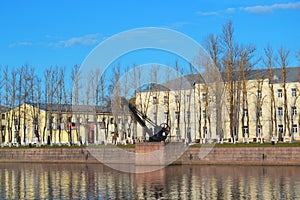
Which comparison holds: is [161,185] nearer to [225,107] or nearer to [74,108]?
[225,107]

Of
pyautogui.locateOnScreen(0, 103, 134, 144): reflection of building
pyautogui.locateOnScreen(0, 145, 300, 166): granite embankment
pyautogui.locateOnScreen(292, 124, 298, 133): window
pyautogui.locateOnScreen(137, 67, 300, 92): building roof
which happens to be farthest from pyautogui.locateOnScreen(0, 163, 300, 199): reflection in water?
pyautogui.locateOnScreen(292, 124, 298, 133): window

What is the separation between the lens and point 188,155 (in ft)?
177

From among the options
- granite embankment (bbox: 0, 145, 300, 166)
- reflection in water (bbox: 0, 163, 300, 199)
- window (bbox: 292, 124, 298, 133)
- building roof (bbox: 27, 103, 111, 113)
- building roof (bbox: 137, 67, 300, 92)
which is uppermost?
building roof (bbox: 137, 67, 300, 92)

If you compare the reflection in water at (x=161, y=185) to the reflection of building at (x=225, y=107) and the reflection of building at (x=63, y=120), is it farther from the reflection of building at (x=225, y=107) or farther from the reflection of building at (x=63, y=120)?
the reflection of building at (x=63, y=120)

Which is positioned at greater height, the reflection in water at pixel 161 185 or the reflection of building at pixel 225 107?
the reflection of building at pixel 225 107

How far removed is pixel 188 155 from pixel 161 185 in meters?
19.6

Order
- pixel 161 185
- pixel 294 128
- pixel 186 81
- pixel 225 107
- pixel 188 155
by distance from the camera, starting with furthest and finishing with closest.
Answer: pixel 294 128, pixel 186 81, pixel 225 107, pixel 188 155, pixel 161 185

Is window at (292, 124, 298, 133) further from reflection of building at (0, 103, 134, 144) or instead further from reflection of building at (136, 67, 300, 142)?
reflection of building at (0, 103, 134, 144)

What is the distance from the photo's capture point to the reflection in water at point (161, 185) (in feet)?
96.7

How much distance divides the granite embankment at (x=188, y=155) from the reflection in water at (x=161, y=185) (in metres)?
4.21

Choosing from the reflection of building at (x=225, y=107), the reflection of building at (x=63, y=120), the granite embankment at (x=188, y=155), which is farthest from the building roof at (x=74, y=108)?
the granite embankment at (x=188, y=155)

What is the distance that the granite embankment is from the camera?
163 feet

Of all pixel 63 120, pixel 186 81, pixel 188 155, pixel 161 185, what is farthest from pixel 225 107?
pixel 161 185

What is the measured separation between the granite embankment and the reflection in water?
166 inches
